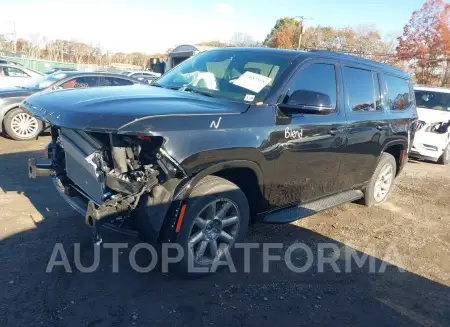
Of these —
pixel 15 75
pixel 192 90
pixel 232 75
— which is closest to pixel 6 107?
pixel 15 75

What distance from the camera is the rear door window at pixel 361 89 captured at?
450 centimetres

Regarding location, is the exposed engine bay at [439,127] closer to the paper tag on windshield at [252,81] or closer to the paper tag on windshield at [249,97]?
the paper tag on windshield at [252,81]

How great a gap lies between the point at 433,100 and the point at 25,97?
399 inches

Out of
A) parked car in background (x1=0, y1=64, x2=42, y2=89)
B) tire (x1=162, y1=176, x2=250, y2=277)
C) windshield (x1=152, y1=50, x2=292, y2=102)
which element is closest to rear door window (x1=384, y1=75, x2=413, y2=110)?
windshield (x1=152, y1=50, x2=292, y2=102)

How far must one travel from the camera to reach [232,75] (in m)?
3.98

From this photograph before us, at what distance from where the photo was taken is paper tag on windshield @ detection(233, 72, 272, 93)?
12.2 feet

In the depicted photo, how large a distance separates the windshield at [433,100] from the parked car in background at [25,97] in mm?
7665

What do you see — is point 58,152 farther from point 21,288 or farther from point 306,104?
point 306,104

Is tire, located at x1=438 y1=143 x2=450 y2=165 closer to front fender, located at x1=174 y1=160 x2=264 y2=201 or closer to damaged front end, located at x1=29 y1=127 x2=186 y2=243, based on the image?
front fender, located at x1=174 y1=160 x2=264 y2=201

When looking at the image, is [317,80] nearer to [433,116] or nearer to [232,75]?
[232,75]

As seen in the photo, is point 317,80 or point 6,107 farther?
point 6,107

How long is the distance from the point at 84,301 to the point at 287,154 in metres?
2.17

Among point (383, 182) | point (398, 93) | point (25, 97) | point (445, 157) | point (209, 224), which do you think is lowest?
Answer: point (445, 157)

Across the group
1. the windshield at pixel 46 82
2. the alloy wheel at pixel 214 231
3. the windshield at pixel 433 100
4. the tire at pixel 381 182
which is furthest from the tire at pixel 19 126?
the windshield at pixel 433 100
